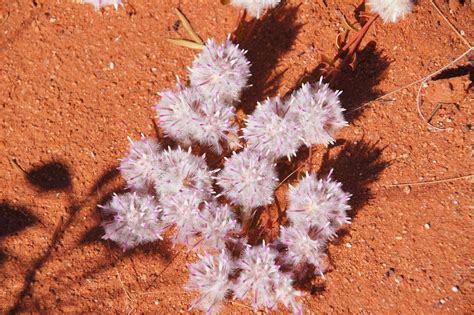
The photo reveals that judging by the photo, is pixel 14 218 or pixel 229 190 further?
pixel 14 218

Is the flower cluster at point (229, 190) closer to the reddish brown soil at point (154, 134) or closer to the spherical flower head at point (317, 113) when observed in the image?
the spherical flower head at point (317, 113)

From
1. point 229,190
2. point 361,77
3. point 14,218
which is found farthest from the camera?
point 361,77

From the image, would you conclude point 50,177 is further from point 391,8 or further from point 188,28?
point 391,8

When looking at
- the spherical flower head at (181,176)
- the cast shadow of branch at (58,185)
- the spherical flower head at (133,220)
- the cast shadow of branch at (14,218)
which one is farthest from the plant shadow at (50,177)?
the spherical flower head at (181,176)

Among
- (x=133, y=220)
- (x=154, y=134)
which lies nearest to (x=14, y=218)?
(x=133, y=220)

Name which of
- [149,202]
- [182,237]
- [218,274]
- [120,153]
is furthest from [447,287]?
[120,153]

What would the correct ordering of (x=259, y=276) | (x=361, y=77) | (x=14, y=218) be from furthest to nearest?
(x=361, y=77), (x=14, y=218), (x=259, y=276)

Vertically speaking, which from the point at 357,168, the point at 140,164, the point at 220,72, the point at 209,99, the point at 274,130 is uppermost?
the point at 220,72

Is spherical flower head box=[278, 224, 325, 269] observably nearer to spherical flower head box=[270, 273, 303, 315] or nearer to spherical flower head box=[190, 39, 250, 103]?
spherical flower head box=[270, 273, 303, 315]

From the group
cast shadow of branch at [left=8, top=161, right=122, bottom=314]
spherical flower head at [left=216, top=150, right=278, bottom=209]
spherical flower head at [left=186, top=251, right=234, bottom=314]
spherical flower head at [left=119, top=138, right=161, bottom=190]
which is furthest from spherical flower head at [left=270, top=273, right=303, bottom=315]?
cast shadow of branch at [left=8, top=161, right=122, bottom=314]
